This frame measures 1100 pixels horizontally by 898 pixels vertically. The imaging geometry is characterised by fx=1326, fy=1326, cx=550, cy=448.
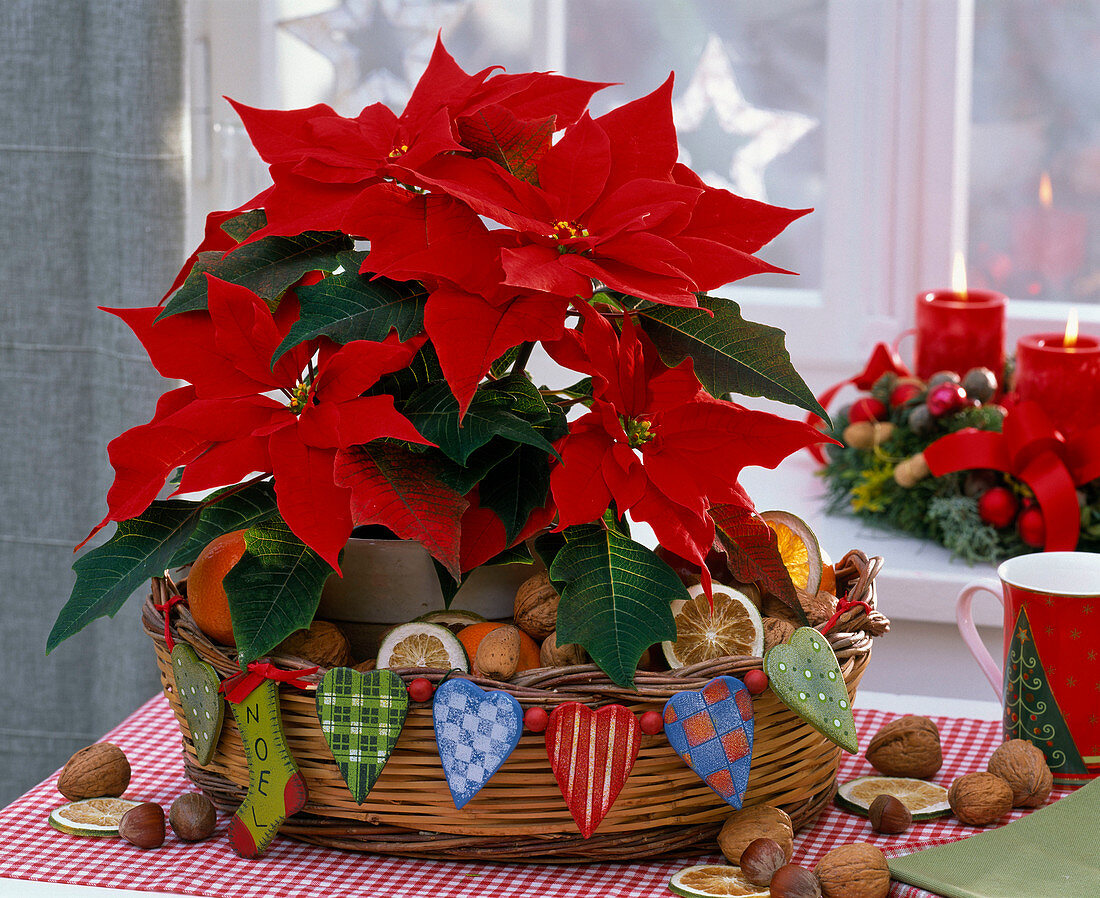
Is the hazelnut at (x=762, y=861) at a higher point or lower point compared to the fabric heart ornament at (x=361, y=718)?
lower

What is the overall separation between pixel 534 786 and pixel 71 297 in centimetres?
102

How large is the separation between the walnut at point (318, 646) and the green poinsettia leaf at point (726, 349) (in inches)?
8.8

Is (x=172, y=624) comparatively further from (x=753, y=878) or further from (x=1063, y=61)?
(x=1063, y=61)

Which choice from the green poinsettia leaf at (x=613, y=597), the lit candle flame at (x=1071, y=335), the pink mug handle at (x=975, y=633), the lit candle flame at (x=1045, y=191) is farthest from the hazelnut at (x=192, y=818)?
the lit candle flame at (x=1045, y=191)

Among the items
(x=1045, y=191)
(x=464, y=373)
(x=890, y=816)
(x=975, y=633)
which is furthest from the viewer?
(x=1045, y=191)

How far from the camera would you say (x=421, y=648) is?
66cm

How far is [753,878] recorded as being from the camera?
2.07ft

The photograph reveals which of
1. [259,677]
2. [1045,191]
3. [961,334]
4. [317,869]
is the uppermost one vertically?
[1045,191]

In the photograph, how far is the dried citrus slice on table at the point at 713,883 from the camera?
0.63 m

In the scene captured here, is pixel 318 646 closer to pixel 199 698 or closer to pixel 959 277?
pixel 199 698

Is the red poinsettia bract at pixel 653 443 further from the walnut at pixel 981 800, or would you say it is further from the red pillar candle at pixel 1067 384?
the red pillar candle at pixel 1067 384

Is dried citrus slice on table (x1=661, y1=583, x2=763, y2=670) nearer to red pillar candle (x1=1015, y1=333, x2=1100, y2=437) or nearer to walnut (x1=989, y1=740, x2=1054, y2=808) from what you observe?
A: walnut (x1=989, y1=740, x2=1054, y2=808)

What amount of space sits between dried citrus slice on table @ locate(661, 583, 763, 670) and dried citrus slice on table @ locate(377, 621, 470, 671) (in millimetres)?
107

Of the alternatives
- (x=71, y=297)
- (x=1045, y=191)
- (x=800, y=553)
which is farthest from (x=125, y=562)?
(x=1045, y=191)
